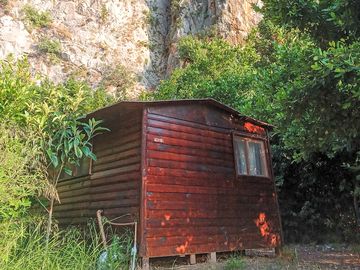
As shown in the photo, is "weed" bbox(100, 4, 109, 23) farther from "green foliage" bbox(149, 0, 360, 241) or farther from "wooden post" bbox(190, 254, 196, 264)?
"wooden post" bbox(190, 254, 196, 264)

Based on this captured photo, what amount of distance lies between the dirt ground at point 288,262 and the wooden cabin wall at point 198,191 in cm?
36

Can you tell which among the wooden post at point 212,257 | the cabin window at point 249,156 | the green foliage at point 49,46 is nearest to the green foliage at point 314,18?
the cabin window at point 249,156

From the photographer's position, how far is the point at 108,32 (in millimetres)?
31312

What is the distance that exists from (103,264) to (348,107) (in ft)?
14.9

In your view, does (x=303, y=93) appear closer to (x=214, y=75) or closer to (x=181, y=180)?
(x=181, y=180)

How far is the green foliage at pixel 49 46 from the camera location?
28.8 m

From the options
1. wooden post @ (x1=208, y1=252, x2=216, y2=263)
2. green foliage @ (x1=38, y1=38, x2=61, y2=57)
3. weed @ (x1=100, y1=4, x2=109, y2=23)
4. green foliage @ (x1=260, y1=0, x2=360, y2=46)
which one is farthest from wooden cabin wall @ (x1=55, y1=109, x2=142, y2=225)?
weed @ (x1=100, y1=4, x2=109, y2=23)

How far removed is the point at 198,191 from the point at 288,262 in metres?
2.55

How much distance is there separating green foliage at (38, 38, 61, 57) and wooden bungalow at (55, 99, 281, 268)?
70.3 ft

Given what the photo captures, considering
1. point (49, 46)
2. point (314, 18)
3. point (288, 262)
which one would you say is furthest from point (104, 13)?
point (288, 262)

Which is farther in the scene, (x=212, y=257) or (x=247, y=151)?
(x=247, y=151)

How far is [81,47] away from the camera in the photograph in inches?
1182

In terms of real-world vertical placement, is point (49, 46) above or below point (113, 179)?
above

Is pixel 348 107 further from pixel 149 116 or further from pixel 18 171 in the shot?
pixel 18 171
